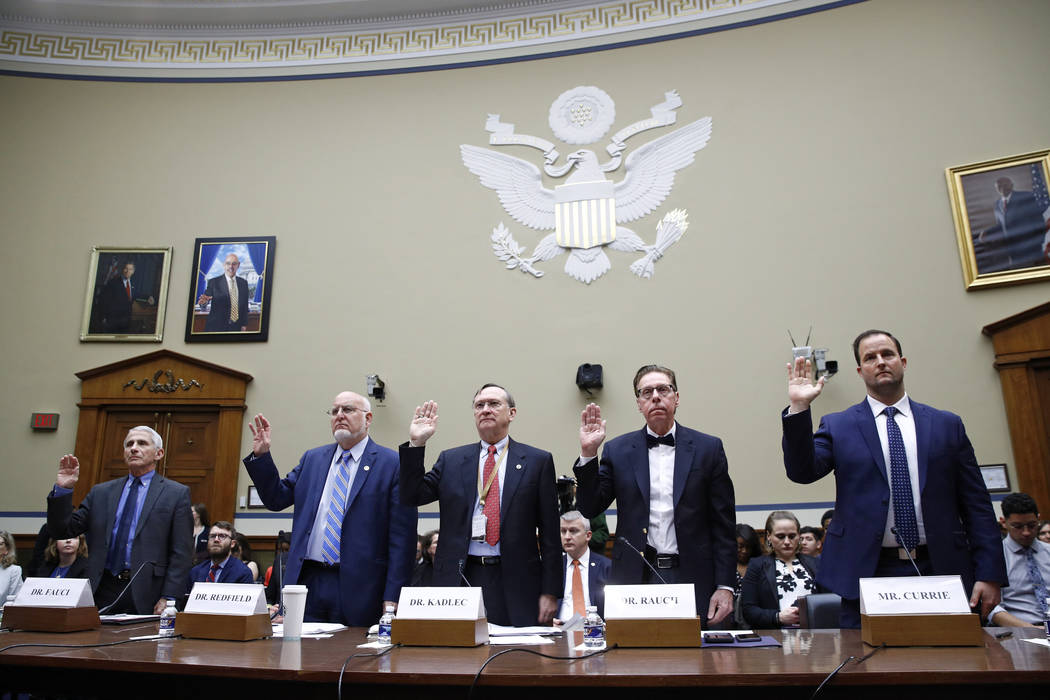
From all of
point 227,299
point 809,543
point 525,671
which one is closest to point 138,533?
point 525,671

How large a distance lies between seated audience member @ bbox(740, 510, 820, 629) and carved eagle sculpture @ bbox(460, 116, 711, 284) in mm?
3257

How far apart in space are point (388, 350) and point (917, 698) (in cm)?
573

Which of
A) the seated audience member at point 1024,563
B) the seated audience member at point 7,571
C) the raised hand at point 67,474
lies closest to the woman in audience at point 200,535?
the seated audience member at point 7,571

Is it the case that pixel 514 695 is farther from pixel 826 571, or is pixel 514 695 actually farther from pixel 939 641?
pixel 826 571

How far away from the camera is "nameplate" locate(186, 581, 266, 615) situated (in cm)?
202

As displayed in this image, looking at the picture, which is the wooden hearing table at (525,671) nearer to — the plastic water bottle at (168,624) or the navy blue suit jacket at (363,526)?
the plastic water bottle at (168,624)

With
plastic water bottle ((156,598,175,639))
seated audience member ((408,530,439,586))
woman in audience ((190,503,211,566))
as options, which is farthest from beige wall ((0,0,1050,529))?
plastic water bottle ((156,598,175,639))

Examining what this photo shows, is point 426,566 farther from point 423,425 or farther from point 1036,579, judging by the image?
point 1036,579

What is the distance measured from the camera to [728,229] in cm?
647

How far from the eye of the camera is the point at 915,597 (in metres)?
Result: 1.72

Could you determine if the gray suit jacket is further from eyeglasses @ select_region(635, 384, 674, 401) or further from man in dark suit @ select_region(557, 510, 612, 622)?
eyeglasses @ select_region(635, 384, 674, 401)

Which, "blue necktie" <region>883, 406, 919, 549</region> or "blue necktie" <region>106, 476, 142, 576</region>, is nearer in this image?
"blue necktie" <region>883, 406, 919, 549</region>

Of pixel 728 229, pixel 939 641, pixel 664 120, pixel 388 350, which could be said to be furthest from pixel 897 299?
pixel 939 641

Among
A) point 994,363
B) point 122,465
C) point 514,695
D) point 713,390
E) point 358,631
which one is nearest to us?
point 514,695
